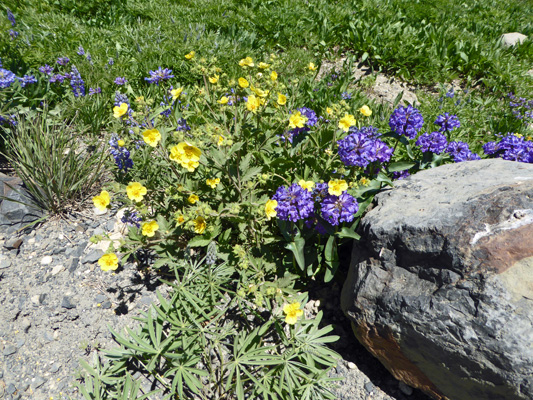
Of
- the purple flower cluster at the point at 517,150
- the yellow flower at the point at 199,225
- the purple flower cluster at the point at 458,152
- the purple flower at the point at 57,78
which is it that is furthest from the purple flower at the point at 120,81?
the purple flower cluster at the point at 517,150

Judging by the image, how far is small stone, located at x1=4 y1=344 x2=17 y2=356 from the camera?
2.21m

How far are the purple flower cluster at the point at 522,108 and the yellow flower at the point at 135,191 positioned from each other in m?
3.68

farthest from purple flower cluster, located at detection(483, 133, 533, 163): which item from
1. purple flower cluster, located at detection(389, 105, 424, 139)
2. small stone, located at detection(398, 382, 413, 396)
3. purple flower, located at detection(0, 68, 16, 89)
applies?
purple flower, located at detection(0, 68, 16, 89)

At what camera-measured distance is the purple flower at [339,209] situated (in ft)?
6.55

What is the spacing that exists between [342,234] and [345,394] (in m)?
0.91

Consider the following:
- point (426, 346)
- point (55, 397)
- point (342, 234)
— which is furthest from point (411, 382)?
point (55, 397)

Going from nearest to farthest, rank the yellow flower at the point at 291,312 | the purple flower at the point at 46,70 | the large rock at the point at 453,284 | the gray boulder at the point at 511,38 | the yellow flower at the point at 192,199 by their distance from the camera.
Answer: the large rock at the point at 453,284
the yellow flower at the point at 291,312
the yellow flower at the point at 192,199
the purple flower at the point at 46,70
the gray boulder at the point at 511,38

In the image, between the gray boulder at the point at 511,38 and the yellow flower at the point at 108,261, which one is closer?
the yellow flower at the point at 108,261

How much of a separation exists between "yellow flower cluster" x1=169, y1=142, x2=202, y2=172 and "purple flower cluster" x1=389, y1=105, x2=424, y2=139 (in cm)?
120

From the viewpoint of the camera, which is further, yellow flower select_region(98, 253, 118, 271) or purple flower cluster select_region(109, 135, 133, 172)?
purple flower cluster select_region(109, 135, 133, 172)

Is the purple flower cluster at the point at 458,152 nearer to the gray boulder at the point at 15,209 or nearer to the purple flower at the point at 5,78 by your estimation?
the gray boulder at the point at 15,209

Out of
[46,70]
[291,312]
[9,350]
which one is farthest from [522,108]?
[9,350]

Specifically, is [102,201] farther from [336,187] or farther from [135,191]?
[336,187]

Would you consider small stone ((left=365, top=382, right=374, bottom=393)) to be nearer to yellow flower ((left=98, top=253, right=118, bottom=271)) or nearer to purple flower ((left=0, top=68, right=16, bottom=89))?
yellow flower ((left=98, top=253, right=118, bottom=271))
